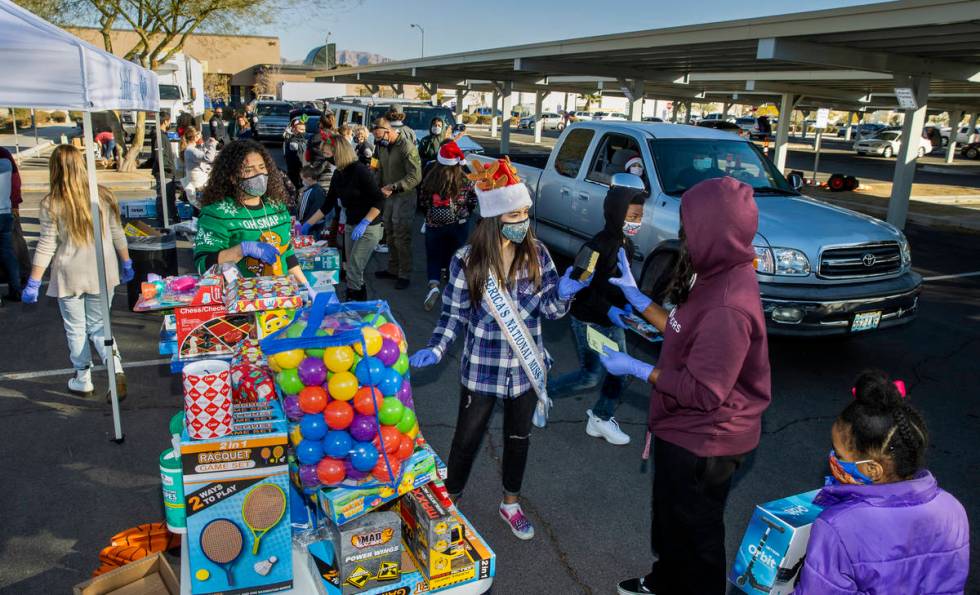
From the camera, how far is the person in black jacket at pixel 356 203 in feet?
24.4

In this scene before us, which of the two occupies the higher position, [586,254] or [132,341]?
[586,254]

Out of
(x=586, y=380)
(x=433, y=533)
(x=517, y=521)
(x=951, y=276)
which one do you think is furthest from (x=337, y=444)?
(x=951, y=276)

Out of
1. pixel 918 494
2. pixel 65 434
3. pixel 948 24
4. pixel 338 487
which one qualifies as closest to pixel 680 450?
pixel 918 494

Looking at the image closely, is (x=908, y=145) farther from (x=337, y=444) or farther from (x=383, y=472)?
(x=337, y=444)

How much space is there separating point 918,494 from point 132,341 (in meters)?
7.07

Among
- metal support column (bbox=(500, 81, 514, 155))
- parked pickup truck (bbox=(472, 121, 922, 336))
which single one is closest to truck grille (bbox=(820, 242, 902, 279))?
parked pickup truck (bbox=(472, 121, 922, 336))

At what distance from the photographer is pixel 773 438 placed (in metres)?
→ 5.34

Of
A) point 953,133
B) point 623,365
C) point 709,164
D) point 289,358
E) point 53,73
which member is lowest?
point 623,365

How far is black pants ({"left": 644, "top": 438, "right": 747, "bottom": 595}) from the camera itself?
2.78 m

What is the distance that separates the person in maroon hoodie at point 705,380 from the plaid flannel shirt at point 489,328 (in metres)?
0.55

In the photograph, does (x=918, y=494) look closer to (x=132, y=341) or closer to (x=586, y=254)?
(x=586, y=254)

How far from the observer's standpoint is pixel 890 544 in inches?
80.7

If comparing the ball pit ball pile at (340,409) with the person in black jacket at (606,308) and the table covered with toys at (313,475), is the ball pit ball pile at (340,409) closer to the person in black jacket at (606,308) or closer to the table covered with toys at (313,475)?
the table covered with toys at (313,475)

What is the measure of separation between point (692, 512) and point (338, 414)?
61.0 inches
